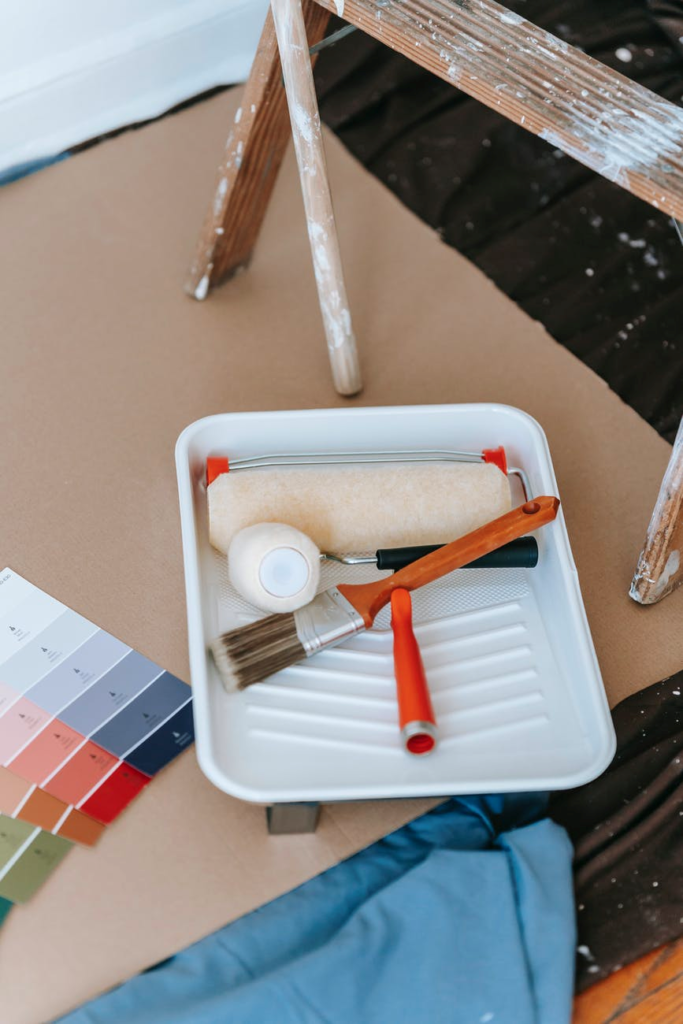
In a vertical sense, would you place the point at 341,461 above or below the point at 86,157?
below

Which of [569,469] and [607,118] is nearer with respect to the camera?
[607,118]

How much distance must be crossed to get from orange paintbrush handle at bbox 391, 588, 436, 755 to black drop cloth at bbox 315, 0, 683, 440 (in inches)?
20.4

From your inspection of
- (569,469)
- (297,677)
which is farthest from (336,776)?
(569,469)

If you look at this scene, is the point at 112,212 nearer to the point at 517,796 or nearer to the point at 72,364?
the point at 72,364

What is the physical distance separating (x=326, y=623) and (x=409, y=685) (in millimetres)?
90

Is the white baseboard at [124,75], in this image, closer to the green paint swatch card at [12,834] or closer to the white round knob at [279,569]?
the white round knob at [279,569]

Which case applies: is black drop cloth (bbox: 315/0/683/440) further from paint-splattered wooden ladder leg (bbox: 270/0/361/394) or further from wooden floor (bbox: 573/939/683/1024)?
wooden floor (bbox: 573/939/683/1024)

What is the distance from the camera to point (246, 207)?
1175 millimetres

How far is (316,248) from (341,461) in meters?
0.25

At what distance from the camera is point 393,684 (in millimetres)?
853

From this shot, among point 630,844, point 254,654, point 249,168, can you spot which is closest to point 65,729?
point 254,654

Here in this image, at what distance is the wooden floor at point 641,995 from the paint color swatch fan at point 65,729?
421mm

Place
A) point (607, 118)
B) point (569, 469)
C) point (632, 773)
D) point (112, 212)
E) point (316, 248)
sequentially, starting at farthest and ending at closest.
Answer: point (112, 212) → point (569, 469) → point (316, 248) → point (632, 773) → point (607, 118)

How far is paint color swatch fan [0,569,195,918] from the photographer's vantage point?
33.4 inches
